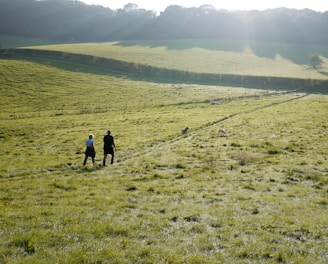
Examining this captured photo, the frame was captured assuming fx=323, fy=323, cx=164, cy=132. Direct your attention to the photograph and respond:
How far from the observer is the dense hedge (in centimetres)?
7694

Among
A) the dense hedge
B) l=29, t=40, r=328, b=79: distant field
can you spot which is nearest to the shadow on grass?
l=29, t=40, r=328, b=79: distant field

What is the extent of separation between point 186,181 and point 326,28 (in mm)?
164542

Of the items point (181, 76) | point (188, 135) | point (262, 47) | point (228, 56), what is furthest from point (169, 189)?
point (262, 47)

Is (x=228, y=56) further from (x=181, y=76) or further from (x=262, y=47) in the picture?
(x=181, y=76)

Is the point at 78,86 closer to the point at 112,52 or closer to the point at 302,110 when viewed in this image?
the point at 112,52

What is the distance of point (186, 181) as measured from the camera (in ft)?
66.2

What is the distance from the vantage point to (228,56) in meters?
114

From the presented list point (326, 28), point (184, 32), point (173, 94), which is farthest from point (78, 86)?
point (326, 28)

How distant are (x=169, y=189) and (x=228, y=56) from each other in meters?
102

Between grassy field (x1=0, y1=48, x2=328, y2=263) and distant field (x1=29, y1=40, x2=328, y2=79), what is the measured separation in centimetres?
4467

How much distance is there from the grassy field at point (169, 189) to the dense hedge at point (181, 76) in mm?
30845

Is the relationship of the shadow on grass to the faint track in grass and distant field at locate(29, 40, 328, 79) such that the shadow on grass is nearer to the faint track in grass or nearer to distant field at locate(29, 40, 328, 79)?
distant field at locate(29, 40, 328, 79)

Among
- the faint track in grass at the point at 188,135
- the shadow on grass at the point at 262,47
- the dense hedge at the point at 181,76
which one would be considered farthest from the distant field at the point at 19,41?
the faint track in grass at the point at 188,135

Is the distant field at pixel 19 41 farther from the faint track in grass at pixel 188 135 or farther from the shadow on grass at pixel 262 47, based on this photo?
the faint track in grass at pixel 188 135
